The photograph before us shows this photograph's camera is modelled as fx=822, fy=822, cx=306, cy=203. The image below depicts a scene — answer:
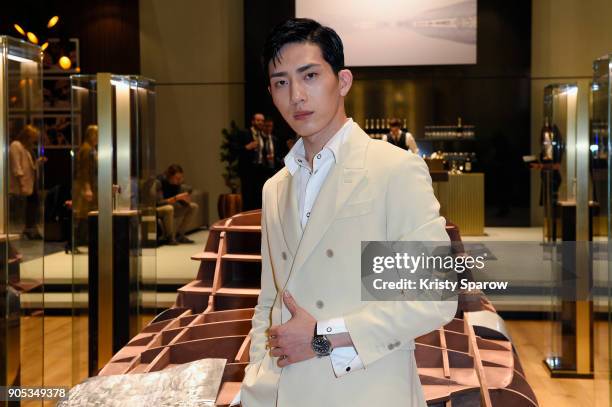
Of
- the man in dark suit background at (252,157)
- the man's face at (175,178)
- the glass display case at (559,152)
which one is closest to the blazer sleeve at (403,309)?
the glass display case at (559,152)

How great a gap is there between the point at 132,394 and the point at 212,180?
10.7m

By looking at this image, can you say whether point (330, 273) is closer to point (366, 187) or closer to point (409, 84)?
point (366, 187)

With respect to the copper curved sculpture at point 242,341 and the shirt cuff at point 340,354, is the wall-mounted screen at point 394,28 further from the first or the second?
the shirt cuff at point 340,354

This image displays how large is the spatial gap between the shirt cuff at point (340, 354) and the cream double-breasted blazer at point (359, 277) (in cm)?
2

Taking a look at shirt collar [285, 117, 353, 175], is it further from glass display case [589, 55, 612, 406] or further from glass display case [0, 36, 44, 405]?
glass display case [0, 36, 44, 405]

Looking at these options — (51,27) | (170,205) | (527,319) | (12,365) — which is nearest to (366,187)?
(12,365)

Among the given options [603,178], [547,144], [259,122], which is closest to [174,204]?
[259,122]

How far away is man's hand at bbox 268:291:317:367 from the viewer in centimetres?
138

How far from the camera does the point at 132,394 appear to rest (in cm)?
248

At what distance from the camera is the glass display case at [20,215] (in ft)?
13.3

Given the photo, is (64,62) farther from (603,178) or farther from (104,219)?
(603,178)

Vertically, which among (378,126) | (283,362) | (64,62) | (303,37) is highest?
(64,62)

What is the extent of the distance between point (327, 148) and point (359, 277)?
9.8 inches

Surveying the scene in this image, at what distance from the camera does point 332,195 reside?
1449mm
